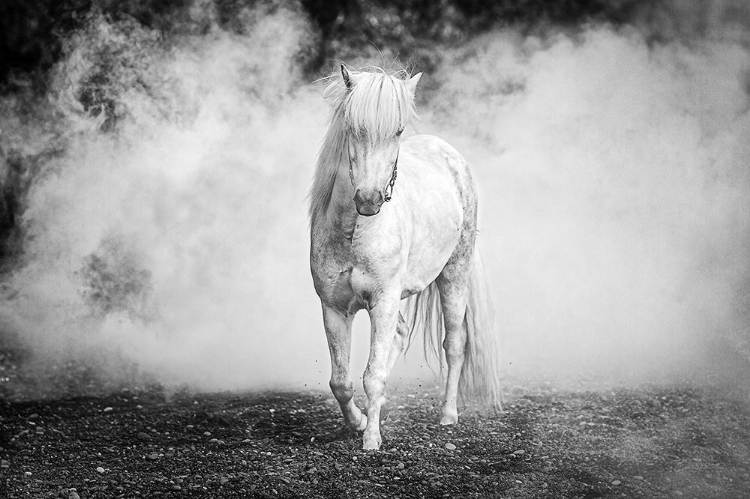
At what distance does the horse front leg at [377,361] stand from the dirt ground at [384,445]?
0.49 feet

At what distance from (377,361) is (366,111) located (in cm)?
157

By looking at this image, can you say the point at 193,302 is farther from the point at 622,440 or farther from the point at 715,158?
the point at 715,158

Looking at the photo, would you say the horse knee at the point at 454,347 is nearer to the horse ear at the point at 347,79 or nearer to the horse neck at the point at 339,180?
the horse neck at the point at 339,180

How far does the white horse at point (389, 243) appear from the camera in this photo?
15.7 ft

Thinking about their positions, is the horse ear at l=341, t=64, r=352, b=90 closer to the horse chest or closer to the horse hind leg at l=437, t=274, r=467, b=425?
the horse chest

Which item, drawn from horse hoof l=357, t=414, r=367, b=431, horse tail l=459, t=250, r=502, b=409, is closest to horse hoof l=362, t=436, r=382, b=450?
horse hoof l=357, t=414, r=367, b=431

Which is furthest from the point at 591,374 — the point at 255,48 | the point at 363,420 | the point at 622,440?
the point at 255,48

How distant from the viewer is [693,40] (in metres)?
10.4

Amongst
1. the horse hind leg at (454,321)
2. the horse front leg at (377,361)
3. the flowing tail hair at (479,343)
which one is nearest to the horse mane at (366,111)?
the horse front leg at (377,361)

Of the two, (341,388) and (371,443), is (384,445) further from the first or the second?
(341,388)

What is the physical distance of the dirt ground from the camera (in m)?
4.92

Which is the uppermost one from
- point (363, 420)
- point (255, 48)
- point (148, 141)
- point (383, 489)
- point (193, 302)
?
point (255, 48)

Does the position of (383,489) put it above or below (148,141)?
below

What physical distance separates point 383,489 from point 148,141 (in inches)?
241
